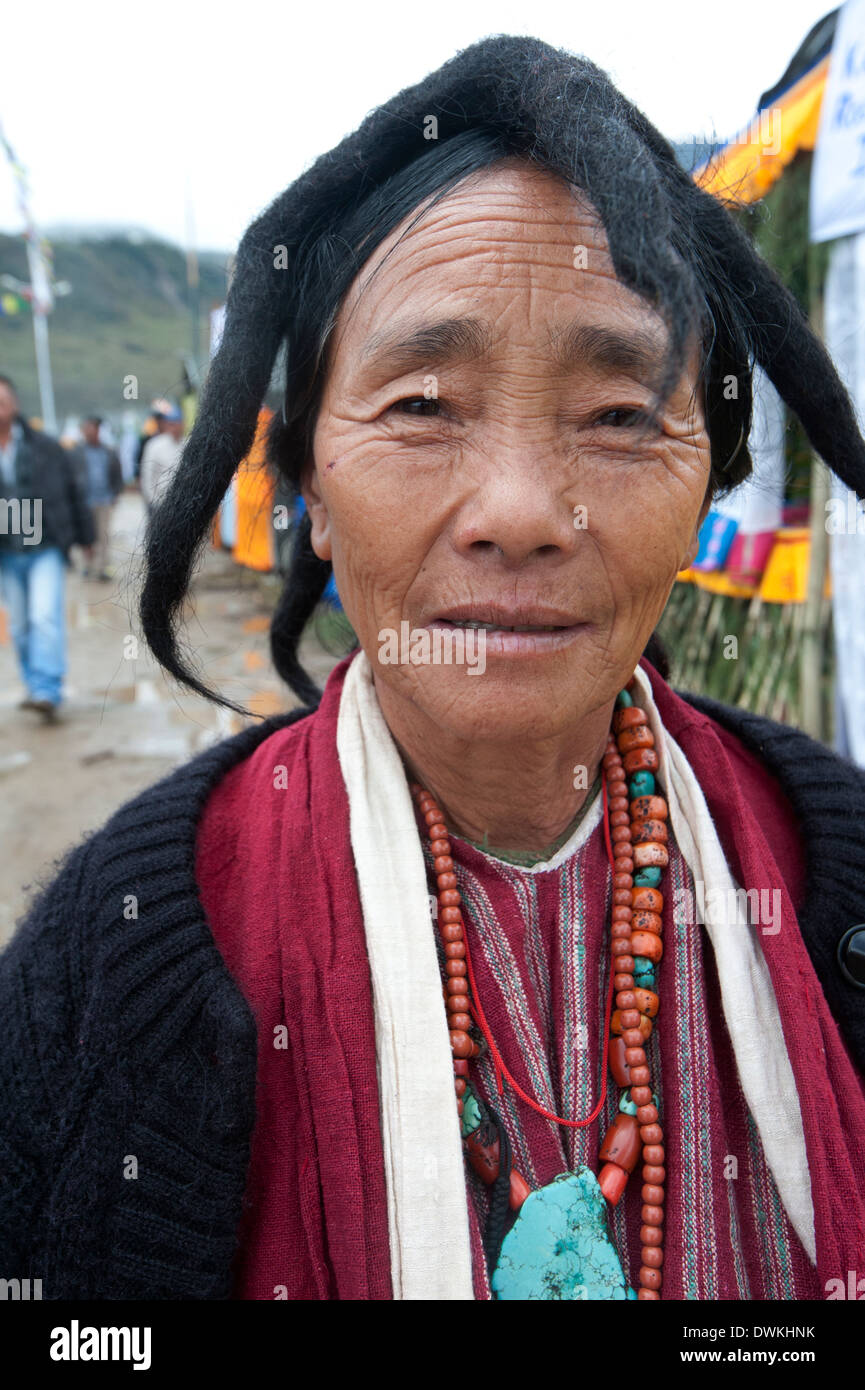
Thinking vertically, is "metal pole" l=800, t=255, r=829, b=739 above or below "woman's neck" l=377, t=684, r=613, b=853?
above

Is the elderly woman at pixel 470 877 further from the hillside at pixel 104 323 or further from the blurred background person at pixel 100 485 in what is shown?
the hillside at pixel 104 323

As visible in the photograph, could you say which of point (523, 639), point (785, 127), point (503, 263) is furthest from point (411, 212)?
point (785, 127)

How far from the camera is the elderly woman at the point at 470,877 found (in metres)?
1.22

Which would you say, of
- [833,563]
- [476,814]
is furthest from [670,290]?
[833,563]

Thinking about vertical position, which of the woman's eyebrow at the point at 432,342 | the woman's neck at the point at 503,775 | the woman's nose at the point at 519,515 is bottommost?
the woman's neck at the point at 503,775

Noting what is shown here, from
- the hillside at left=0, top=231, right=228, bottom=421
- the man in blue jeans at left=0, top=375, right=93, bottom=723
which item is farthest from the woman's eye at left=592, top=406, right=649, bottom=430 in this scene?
the hillside at left=0, top=231, right=228, bottom=421

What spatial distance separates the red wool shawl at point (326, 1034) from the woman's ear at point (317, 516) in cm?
30

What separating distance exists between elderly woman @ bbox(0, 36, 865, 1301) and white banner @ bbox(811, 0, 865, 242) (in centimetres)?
231

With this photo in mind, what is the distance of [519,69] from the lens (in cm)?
131

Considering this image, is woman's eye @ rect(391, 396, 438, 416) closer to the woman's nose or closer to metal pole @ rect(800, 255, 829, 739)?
the woman's nose

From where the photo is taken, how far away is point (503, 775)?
1451 mm

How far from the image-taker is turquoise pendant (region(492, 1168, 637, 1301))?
1.27 m

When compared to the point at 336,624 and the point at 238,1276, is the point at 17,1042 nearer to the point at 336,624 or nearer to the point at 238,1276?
the point at 238,1276

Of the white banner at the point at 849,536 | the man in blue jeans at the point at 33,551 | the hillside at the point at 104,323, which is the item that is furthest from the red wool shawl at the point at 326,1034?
the hillside at the point at 104,323
